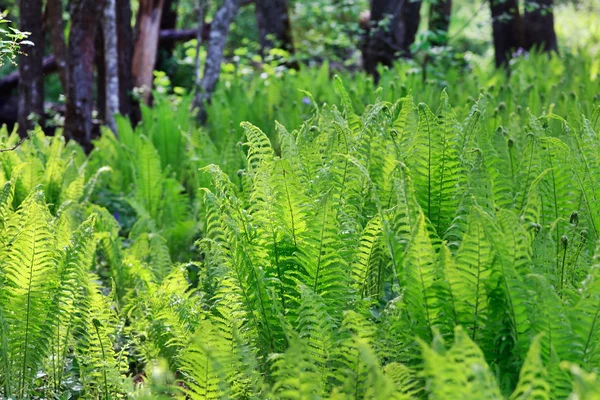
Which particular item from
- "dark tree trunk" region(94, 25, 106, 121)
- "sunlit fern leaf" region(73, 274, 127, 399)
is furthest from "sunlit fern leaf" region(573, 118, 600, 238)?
"dark tree trunk" region(94, 25, 106, 121)

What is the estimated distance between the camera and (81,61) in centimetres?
536

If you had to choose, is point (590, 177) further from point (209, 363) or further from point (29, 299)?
point (29, 299)

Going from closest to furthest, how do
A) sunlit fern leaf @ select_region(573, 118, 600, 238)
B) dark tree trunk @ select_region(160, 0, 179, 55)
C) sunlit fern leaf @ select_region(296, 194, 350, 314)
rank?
sunlit fern leaf @ select_region(296, 194, 350, 314), sunlit fern leaf @ select_region(573, 118, 600, 238), dark tree trunk @ select_region(160, 0, 179, 55)

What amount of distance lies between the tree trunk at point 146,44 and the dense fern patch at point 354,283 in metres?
5.23

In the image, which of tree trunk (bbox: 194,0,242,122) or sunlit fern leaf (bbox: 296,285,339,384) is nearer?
sunlit fern leaf (bbox: 296,285,339,384)

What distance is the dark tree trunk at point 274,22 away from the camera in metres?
9.70

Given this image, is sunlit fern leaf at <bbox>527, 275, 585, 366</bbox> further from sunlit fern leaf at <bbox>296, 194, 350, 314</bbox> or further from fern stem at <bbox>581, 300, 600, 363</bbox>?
sunlit fern leaf at <bbox>296, 194, 350, 314</bbox>

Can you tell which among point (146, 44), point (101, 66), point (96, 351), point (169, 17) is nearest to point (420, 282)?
point (96, 351)

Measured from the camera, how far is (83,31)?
5312 mm

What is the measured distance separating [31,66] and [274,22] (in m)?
4.53

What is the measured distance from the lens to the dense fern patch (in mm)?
1740

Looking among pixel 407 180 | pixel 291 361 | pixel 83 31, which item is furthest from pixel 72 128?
pixel 291 361

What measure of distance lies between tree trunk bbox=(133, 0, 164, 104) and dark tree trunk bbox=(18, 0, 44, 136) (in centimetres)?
208

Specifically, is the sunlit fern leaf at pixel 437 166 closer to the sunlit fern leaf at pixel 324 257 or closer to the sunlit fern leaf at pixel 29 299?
the sunlit fern leaf at pixel 324 257
